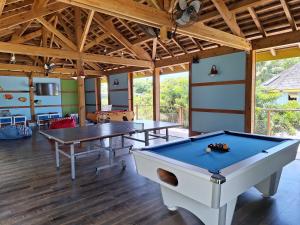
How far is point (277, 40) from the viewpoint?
5055 millimetres

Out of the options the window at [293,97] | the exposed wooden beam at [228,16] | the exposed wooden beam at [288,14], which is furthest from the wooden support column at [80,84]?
the window at [293,97]

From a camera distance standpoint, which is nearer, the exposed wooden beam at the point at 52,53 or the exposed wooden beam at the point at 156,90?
the exposed wooden beam at the point at 52,53

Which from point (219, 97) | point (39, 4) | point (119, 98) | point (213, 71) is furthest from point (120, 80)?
point (39, 4)

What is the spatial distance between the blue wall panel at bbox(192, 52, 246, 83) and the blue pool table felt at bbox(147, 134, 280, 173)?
9.76 feet

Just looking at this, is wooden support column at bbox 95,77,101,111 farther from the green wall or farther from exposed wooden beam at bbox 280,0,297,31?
exposed wooden beam at bbox 280,0,297,31

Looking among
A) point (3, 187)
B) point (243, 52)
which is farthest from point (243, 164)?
point (243, 52)

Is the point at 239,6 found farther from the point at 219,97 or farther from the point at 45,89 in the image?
the point at 45,89

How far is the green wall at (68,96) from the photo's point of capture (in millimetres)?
12413

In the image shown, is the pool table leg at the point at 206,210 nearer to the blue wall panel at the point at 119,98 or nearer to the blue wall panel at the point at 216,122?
the blue wall panel at the point at 216,122

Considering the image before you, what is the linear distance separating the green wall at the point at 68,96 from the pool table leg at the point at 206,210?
36.7 ft

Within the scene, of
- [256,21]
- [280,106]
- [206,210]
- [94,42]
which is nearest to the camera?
[206,210]

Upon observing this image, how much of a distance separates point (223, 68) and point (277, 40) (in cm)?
145

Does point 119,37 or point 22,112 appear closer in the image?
point 119,37

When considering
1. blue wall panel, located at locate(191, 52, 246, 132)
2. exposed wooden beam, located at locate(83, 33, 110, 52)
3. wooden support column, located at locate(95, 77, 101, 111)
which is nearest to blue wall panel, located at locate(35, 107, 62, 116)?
wooden support column, located at locate(95, 77, 101, 111)
